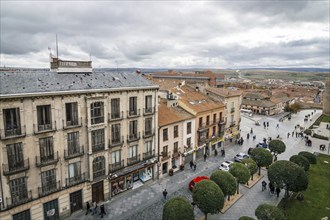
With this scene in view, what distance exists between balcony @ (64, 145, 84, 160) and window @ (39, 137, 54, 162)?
4.72 feet

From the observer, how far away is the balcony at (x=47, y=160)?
76.9 feet

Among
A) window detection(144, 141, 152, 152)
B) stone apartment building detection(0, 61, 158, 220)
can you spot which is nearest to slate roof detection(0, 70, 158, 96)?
stone apartment building detection(0, 61, 158, 220)

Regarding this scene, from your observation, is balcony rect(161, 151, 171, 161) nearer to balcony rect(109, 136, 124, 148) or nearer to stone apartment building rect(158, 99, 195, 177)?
stone apartment building rect(158, 99, 195, 177)

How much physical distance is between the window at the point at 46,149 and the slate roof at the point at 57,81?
17.1ft

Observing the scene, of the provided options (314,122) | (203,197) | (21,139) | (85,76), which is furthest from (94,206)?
(314,122)

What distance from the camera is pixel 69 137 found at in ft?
83.8

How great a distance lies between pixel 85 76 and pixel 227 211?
24.6 metres

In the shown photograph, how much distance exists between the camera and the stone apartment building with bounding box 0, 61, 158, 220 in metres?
21.9

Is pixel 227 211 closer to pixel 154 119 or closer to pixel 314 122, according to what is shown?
pixel 154 119

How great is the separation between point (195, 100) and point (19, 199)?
33.2m

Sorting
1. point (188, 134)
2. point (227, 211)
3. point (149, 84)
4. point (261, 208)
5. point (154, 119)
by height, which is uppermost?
point (149, 84)

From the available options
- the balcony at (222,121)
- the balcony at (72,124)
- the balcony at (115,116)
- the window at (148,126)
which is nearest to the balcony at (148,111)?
the window at (148,126)

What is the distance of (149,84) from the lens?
107ft

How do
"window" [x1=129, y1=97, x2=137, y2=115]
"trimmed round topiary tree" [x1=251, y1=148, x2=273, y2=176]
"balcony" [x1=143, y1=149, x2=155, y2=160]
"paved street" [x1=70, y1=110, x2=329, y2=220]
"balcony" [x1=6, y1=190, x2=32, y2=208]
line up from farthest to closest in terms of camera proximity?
"trimmed round topiary tree" [x1=251, y1=148, x2=273, y2=176] → "balcony" [x1=143, y1=149, x2=155, y2=160] → "window" [x1=129, y1=97, x2=137, y2=115] → "paved street" [x1=70, y1=110, x2=329, y2=220] → "balcony" [x1=6, y1=190, x2=32, y2=208]
